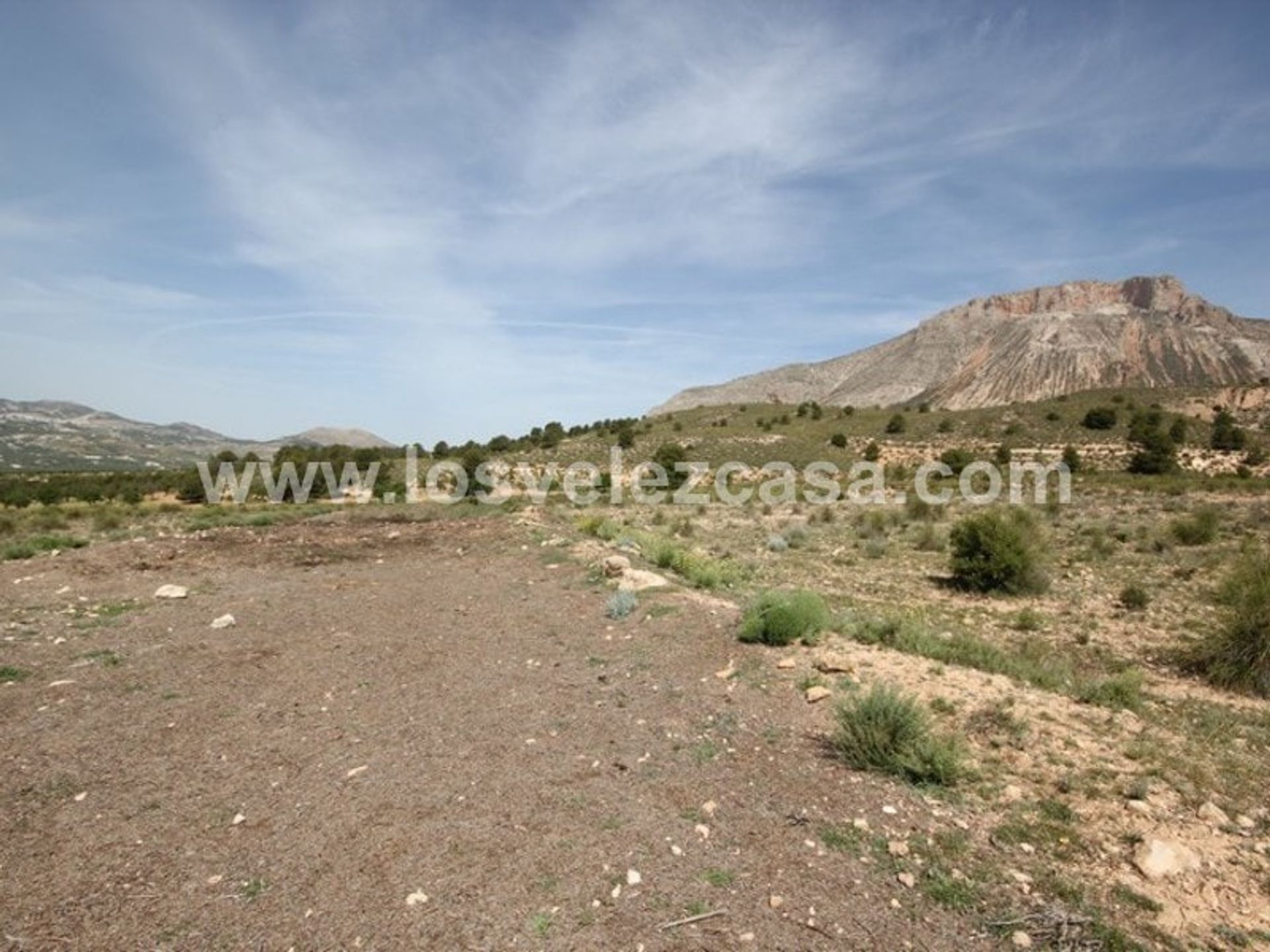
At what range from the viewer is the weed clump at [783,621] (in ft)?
25.6

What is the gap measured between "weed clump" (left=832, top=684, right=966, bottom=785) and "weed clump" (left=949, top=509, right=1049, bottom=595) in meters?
8.21

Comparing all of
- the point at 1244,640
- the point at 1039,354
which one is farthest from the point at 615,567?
the point at 1039,354

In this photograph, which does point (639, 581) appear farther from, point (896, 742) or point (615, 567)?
point (896, 742)

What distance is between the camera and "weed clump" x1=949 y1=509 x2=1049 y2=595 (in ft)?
40.9

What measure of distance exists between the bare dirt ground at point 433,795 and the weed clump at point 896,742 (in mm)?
173

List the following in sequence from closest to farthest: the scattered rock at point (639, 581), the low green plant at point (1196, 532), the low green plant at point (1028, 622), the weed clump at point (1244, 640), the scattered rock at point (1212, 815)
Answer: the scattered rock at point (1212, 815), the weed clump at point (1244, 640), the low green plant at point (1028, 622), the scattered rock at point (639, 581), the low green plant at point (1196, 532)

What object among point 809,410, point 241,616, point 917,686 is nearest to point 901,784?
point 917,686

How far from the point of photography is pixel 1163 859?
3771 mm

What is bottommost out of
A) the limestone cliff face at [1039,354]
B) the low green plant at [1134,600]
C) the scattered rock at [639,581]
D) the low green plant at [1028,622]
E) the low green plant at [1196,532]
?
the low green plant at [1028,622]

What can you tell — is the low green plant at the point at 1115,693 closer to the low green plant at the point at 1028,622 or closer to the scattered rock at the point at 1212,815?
the scattered rock at the point at 1212,815

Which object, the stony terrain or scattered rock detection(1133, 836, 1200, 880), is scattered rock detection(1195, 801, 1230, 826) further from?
scattered rock detection(1133, 836, 1200, 880)

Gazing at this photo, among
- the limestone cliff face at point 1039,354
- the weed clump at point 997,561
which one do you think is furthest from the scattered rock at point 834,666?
the limestone cliff face at point 1039,354

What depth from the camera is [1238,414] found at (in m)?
49.4

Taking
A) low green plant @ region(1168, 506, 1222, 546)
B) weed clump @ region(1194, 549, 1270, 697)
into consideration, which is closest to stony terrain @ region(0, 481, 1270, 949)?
weed clump @ region(1194, 549, 1270, 697)
